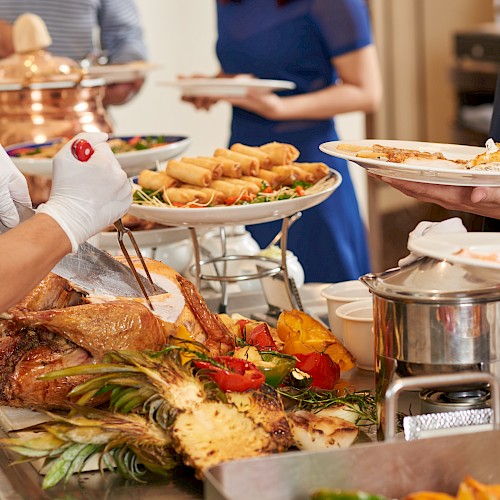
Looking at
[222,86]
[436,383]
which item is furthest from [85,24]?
[436,383]

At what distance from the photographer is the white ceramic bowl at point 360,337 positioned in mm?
1692

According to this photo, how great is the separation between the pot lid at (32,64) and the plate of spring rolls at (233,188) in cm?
101

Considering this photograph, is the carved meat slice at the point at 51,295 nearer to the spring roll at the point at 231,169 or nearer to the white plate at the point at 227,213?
the white plate at the point at 227,213

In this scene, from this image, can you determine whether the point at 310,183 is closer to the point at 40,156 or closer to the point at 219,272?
the point at 219,272

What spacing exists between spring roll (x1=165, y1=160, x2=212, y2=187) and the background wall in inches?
149

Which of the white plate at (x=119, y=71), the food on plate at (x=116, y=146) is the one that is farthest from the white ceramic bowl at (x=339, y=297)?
the white plate at (x=119, y=71)

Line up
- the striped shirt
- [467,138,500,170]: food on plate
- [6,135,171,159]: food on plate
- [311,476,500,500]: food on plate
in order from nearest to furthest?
[311,476,500,500]: food on plate → [467,138,500,170]: food on plate → [6,135,171,159]: food on plate → the striped shirt

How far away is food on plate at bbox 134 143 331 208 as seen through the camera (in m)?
2.04

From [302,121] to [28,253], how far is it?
2.31 meters

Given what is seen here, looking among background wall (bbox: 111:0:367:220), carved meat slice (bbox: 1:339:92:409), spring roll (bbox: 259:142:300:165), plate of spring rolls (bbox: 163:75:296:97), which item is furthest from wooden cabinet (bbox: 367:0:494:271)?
carved meat slice (bbox: 1:339:92:409)

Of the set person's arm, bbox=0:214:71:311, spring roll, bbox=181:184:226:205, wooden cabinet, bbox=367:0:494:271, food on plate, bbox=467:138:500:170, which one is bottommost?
wooden cabinet, bbox=367:0:494:271

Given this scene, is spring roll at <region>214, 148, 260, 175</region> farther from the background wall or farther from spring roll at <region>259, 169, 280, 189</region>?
the background wall

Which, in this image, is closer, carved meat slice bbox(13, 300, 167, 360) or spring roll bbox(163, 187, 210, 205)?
carved meat slice bbox(13, 300, 167, 360)

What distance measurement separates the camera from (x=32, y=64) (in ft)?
10.8
